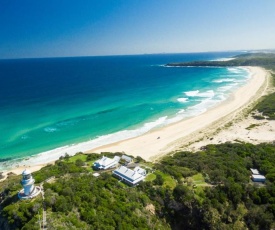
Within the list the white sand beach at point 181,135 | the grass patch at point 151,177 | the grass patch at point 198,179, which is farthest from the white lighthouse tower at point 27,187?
the white sand beach at point 181,135

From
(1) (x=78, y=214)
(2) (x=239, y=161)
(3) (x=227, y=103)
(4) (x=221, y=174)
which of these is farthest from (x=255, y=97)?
(1) (x=78, y=214)

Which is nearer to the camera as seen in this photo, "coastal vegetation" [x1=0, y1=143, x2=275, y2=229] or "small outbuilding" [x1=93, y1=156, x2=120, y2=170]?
"coastal vegetation" [x1=0, y1=143, x2=275, y2=229]

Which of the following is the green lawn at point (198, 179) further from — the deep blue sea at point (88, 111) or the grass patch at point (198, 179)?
the deep blue sea at point (88, 111)

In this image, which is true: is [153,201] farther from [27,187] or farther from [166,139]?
[166,139]

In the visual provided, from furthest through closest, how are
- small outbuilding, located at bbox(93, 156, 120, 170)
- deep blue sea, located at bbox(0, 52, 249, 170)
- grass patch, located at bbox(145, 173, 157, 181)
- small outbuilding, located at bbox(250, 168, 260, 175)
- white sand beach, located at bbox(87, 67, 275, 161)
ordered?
deep blue sea, located at bbox(0, 52, 249, 170) → white sand beach, located at bbox(87, 67, 275, 161) → small outbuilding, located at bbox(93, 156, 120, 170) → small outbuilding, located at bbox(250, 168, 260, 175) → grass patch, located at bbox(145, 173, 157, 181)

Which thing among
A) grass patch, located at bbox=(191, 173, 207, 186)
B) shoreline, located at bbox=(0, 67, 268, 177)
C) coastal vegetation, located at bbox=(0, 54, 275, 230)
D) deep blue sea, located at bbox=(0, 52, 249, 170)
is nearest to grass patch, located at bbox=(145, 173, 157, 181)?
coastal vegetation, located at bbox=(0, 54, 275, 230)

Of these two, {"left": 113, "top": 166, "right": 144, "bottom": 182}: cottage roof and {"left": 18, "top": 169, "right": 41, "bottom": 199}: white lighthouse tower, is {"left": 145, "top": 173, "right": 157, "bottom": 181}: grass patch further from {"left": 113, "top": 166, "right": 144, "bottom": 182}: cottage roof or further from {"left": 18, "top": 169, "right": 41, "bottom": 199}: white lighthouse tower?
{"left": 18, "top": 169, "right": 41, "bottom": 199}: white lighthouse tower

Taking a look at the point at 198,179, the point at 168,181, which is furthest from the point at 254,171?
the point at 168,181
